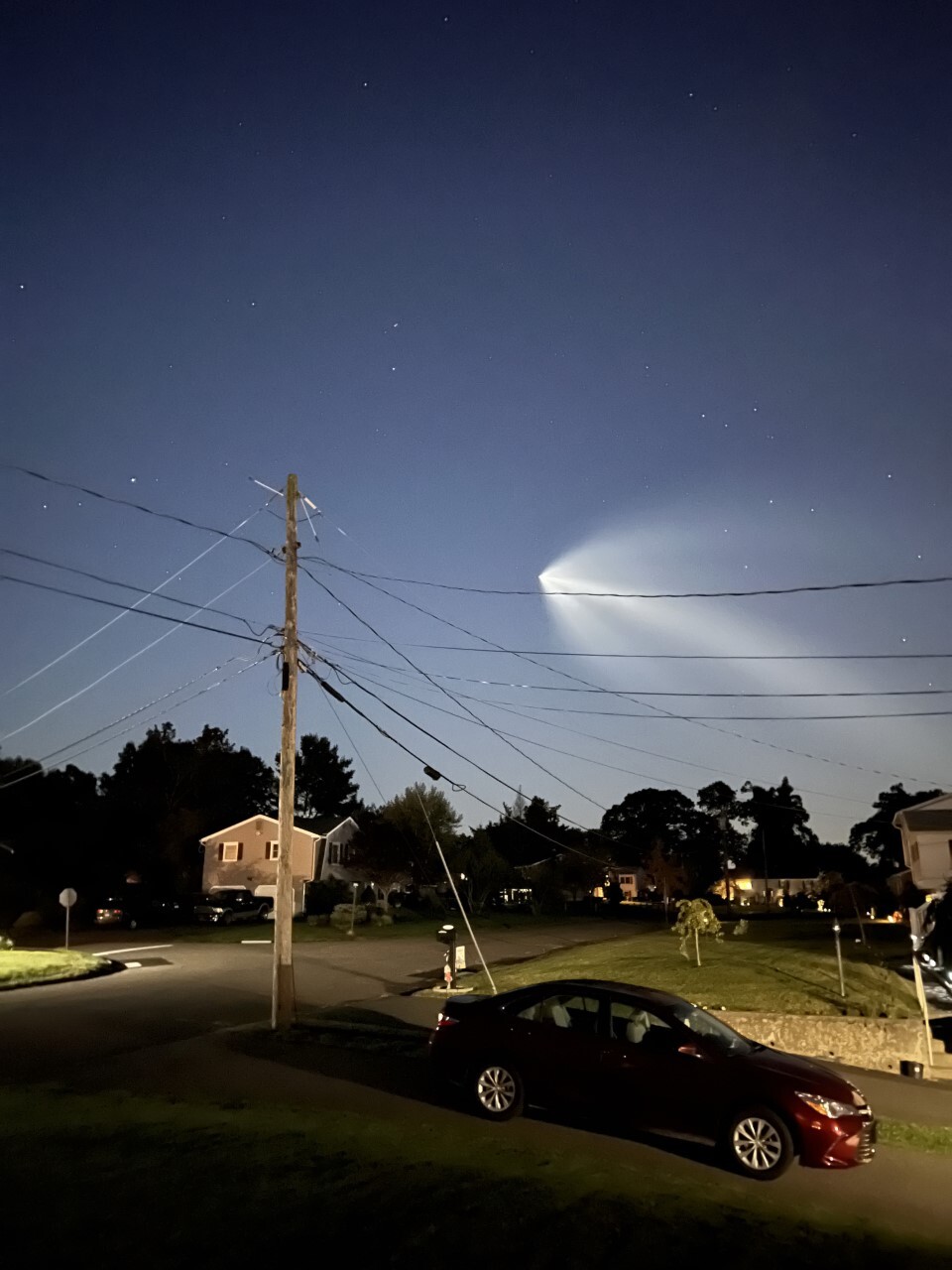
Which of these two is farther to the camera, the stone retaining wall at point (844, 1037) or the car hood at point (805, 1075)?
the stone retaining wall at point (844, 1037)

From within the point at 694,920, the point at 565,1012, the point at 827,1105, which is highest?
the point at 694,920

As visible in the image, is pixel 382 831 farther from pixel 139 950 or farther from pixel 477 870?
pixel 139 950

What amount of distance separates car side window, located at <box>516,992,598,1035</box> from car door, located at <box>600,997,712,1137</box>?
0.76ft

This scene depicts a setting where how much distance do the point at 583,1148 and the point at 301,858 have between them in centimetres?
5587

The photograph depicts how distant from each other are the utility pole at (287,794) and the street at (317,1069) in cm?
83

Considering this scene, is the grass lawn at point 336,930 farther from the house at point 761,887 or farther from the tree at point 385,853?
the house at point 761,887

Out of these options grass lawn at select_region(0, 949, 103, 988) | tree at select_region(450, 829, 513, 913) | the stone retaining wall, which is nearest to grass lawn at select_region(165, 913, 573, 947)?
tree at select_region(450, 829, 513, 913)

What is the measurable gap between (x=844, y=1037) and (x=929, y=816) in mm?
33926

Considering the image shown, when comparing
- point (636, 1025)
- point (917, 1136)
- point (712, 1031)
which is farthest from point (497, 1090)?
point (917, 1136)

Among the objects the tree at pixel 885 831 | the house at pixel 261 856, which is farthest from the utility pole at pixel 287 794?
the tree at pixel 885 831

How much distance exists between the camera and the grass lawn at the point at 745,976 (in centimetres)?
1780

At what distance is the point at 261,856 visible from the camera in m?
63.9

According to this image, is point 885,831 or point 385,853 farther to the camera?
point 885,831

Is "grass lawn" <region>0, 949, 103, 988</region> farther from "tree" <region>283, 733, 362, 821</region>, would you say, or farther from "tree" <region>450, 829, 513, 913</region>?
"tree" <region>283, 733, 362, 821</region>
